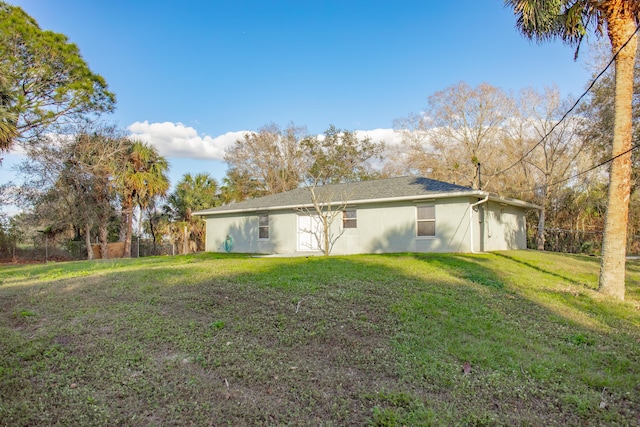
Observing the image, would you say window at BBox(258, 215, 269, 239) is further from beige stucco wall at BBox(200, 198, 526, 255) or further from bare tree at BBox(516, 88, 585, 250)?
bare tree at BBox(516, 88, 585, 250)

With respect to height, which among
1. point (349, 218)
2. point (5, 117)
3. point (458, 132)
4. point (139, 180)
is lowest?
point (349, 218)

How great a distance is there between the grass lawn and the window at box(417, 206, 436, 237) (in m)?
6.83

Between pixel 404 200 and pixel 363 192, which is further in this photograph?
pixel 363 192

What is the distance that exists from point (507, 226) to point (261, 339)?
15.4 metres

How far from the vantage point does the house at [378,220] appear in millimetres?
13094

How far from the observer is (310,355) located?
12.5ft

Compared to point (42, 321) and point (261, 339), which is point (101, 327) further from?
point (261, 339)

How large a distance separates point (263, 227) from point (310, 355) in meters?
13.9

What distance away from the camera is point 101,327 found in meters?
4.29

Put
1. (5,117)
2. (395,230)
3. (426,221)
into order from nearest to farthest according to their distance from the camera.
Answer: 1. (5,117)
2. (426,221)
3. (395,230)

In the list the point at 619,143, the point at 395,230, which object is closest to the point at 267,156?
the point at 395,230

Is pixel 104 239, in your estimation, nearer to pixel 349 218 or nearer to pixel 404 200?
pixel 349 218

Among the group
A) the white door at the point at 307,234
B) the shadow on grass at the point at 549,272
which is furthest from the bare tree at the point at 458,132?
→ the white door at the point at 307,234

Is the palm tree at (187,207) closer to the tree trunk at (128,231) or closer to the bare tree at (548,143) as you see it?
the tree trunk at (128,231)
